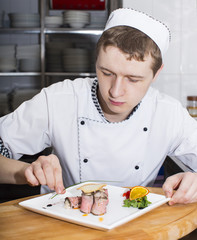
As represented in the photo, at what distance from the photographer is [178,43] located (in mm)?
3760

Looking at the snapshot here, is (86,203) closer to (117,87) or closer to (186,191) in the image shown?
(186,191)

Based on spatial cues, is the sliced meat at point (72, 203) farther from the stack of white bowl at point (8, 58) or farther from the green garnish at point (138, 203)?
the stack of white bowl at point (8, 58)

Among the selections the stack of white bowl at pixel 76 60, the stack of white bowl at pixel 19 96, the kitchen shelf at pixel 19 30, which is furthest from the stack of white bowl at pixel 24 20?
the stack of white bowl at pixel 19 96

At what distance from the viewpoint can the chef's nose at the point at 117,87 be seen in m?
1.46

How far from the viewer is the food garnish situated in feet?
4.10

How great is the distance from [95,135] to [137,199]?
576mm

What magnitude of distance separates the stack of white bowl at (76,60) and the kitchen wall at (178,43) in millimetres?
672

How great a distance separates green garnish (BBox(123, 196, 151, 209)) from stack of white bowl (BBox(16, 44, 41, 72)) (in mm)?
3030

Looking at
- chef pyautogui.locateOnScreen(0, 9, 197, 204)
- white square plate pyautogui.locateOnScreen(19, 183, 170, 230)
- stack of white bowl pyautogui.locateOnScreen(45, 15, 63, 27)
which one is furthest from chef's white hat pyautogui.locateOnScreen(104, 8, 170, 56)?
stack of white bowl pyautogui.locateOnScreen(45, 15, 63, 27)

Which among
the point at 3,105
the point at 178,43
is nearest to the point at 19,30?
the point at 3,105

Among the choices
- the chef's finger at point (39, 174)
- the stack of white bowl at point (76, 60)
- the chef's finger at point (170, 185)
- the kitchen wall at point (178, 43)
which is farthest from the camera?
the stack of white bowl at point (76, 60)

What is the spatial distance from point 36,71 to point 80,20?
739mm

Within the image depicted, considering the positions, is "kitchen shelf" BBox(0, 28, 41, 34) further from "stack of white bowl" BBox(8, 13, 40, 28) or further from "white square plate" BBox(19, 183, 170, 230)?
"white square plate" BBox(19, 183, 170, 230)

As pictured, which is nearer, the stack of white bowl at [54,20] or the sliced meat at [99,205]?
the sliced meat at [99,205]
